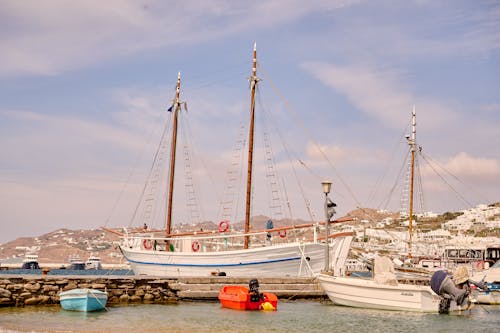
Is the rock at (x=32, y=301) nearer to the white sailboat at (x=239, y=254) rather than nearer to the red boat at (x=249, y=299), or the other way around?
the red boat at (x=249, y=299)

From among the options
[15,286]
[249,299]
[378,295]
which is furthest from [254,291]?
[15,286]

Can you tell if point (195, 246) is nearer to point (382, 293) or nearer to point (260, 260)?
point (260, 260)

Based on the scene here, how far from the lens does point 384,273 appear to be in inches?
1203

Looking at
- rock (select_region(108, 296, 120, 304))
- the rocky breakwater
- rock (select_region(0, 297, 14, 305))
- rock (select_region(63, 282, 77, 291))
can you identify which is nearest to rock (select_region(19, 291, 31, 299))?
the rocky breakwater

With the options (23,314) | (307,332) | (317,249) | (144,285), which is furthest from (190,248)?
(307,332)

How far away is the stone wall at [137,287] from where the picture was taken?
29531mm

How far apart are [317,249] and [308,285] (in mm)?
6892

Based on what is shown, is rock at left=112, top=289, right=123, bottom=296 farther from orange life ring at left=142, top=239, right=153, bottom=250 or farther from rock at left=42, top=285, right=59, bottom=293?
orange life ring at left=142, top=239, right=153, bottom=250

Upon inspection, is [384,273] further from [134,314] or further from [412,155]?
[412,155]

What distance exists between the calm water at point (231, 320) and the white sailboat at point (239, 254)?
10.2m

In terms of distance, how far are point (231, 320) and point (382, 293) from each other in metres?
9.34

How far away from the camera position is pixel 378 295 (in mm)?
30844

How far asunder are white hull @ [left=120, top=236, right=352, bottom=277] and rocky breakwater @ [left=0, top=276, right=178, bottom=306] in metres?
9.46

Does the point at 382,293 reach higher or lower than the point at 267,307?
higher
